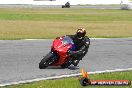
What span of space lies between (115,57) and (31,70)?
435 centimetres

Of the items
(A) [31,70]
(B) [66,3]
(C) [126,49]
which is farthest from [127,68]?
(B) [66,3]

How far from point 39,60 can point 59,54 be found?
2239 millimetres

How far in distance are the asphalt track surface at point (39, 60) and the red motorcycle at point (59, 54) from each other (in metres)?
0.23

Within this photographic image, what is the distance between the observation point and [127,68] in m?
13.4

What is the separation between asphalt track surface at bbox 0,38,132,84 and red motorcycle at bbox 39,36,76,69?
9.0 inches

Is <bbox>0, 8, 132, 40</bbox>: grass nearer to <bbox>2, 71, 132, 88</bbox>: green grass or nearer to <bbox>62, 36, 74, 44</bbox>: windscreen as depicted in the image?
<bbox>62, 36, 74, 44</bbox>: windscreen

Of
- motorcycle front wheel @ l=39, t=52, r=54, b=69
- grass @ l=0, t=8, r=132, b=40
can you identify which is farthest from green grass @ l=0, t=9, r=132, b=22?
motorcycle front wheel @ l=39, t=52, r=54, b=69

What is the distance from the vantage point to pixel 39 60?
1446 cm

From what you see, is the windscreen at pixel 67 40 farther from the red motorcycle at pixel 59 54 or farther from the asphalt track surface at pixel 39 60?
the asphalt track surface at pixel 39 60

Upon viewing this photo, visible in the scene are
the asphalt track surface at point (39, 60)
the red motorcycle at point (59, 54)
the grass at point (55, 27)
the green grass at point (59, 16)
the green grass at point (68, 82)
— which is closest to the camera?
the green grass at point (68, 82)

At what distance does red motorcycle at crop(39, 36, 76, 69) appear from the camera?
1235 cm

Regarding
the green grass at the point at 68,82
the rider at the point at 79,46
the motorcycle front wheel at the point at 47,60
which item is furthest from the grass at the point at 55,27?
the green grass at the point at 68,82

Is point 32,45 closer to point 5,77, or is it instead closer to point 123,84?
point 5,77

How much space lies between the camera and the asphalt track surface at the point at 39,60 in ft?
39.2
